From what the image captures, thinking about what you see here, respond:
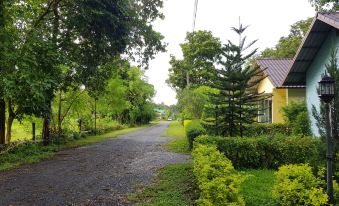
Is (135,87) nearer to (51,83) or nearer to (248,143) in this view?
(51,83)

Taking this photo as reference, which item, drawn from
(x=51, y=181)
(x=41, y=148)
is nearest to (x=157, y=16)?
(x=41, y=148)

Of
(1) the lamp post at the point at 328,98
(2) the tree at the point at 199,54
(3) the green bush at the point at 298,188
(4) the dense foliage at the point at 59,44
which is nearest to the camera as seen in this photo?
(3) the green bush at the point at 298,188

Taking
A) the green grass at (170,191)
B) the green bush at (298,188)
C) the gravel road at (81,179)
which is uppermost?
the green bush at (298,188)

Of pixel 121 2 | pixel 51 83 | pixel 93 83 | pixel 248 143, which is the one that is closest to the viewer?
pixel 248 143

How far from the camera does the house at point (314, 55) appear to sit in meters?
13.6

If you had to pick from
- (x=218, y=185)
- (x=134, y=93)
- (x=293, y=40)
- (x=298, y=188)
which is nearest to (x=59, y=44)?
(x=218, y=185)

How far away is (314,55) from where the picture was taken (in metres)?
16.1

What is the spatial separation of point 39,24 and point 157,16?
5.96m

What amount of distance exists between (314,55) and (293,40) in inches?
1027

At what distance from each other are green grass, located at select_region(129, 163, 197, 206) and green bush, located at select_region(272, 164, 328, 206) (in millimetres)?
1975

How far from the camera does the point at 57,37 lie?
61.2 ft

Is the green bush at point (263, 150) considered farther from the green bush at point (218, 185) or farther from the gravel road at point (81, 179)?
the green bush at point (218, 185)

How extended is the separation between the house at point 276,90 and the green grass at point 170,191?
10.2m

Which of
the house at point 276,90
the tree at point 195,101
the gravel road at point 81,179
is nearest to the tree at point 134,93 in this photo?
the tree at point 195,101
